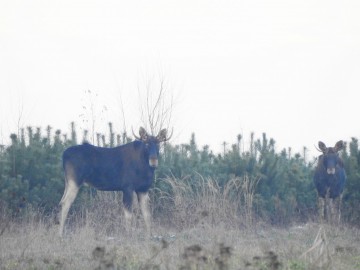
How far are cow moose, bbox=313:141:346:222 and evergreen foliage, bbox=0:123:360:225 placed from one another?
1.37 ft

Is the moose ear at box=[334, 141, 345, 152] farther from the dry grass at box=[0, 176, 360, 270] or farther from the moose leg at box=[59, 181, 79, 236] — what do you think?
the moose leg at box=[59, 181, 79, 236]

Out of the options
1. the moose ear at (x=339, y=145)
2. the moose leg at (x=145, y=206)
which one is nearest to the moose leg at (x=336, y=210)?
the moose ear at (x=339, y=145)

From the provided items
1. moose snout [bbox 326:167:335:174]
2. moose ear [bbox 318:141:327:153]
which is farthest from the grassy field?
moose ear [bbox 318:141:327:153]

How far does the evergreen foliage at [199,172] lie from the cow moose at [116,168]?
97 centimetres

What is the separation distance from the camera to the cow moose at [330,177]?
1817 centimetres

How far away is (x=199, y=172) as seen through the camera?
708 inches

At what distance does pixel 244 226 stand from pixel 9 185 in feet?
19.2

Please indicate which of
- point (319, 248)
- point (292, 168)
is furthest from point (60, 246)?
point (292, 168)

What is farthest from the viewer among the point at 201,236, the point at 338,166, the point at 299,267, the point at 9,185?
the point at 338,166

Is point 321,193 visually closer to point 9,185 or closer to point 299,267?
point 9,185

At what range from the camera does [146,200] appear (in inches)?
634

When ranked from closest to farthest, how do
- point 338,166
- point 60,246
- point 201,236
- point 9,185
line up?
point 60,246 → point 201,236 → point 9,185 → point 338,166

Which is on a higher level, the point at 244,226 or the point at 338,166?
the point at 338,166

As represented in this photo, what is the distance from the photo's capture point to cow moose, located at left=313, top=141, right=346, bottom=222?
18.2 m
